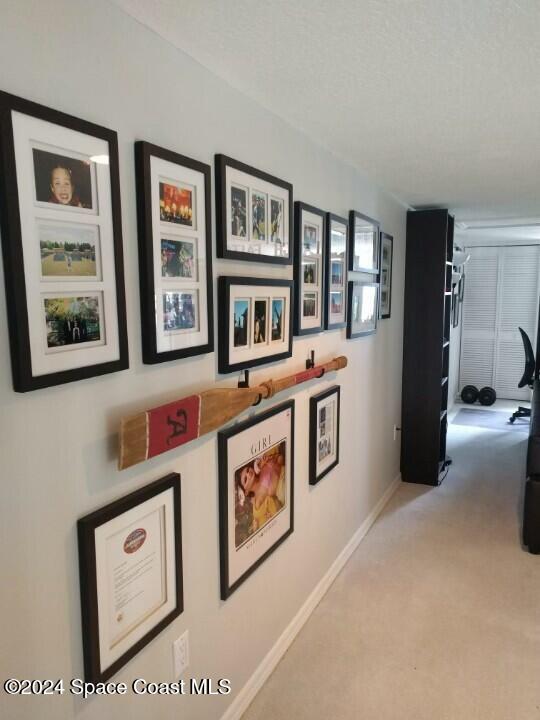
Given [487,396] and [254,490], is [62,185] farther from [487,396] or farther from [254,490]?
[487,396]

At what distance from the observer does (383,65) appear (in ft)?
4.83

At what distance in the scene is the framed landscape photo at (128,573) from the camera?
1169 millimetres

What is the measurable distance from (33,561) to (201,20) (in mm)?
1275

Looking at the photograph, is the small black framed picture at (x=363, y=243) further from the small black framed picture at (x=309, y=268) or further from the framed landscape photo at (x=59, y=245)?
the framed landscape photo at (x=59, y=245)

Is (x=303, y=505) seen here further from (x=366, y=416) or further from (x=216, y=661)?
(x=366, y=416)

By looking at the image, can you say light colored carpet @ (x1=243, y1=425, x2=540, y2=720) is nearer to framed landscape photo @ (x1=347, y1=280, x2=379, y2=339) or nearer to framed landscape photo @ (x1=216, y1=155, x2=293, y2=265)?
framed landscape photo @ (x1=347, y1=280, x2=379, y2=339)

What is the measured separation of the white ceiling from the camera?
1188 mm

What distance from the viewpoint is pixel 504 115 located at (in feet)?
6.18

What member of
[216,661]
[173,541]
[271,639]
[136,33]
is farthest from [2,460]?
[271,639]

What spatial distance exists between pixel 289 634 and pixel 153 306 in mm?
1697

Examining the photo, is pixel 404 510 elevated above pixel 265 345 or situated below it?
below

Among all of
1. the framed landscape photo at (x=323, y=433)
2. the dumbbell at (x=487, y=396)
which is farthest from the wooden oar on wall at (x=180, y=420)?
the dumbbell at (x=487, y=396)

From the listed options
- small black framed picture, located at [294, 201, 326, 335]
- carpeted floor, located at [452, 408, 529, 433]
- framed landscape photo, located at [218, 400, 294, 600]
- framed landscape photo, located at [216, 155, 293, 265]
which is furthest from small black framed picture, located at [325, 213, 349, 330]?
carpeted floor, located at [452, 408, 529, 433]

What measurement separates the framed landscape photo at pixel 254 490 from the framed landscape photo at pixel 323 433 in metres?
0.23
